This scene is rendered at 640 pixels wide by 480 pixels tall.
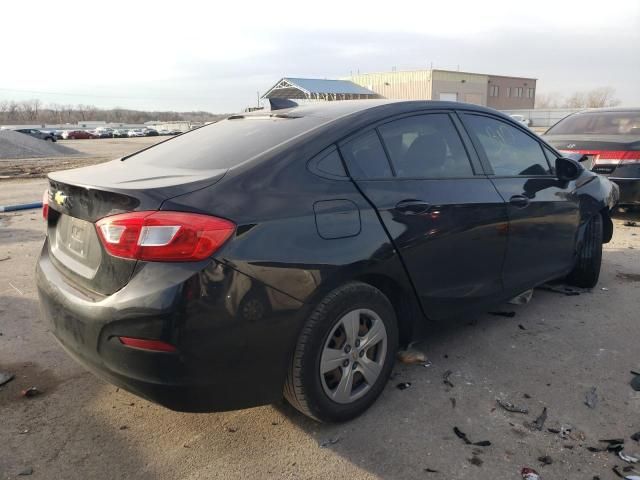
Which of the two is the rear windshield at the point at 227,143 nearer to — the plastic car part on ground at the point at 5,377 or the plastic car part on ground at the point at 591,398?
the plastic car part on ground at the point at 5,377

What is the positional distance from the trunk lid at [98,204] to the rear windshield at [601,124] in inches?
291

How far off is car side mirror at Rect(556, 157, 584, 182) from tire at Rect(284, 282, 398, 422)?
221cm

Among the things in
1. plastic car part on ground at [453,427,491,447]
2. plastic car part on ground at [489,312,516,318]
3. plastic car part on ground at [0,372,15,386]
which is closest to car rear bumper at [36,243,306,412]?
plastic car part on ground at [453,427,491,447]

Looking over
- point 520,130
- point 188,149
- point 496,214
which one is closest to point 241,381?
point 188,149

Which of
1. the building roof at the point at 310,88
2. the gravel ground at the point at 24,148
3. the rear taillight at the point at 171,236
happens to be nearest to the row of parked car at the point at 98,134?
the building roof at the point at 310,88

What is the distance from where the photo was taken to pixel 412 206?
3010 mm

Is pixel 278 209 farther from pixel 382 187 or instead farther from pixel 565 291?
pixel 565 291

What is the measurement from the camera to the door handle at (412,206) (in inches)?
116

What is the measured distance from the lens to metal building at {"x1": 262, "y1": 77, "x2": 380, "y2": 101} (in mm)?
53312

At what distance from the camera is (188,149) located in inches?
127

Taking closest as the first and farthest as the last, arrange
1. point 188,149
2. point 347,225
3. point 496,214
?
1. point 347,225
2. point 188,149
3. point 496,214

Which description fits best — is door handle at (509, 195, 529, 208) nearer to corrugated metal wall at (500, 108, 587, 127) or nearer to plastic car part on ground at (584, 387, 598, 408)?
plastic car part on ground at (584, 387, 598, 408)

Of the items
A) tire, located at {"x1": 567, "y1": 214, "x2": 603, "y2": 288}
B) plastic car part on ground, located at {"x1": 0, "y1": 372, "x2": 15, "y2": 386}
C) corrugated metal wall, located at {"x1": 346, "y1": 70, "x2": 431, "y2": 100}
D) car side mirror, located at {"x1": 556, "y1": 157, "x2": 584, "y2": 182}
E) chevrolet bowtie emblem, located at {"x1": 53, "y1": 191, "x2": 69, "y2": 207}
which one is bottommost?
plastic car part on ground, located at {"x1": 0, "y1": 372, "x2": 15, "y2": 386}

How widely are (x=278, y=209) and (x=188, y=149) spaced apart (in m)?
1.05
